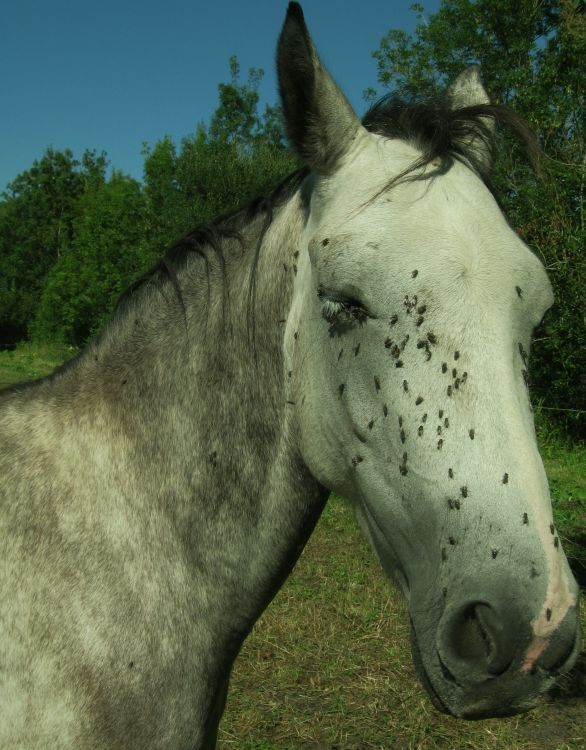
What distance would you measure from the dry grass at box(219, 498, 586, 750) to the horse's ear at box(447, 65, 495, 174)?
84.2 inches

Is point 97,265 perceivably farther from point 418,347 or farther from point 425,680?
point 425,680

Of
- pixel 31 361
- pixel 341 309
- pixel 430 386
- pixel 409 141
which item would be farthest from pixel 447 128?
pixel 31 361

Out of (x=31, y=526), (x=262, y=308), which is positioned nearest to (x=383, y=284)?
(x=262, y=308)

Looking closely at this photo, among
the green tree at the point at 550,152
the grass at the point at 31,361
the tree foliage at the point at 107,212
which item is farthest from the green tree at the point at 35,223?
the green tree at the point at 550,152

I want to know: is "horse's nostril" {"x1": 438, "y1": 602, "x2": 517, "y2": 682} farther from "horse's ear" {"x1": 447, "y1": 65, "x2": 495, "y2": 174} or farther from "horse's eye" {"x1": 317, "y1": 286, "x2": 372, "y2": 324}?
"horse's ear" {"x1": 447, "y1": 65, "x2": 495, "y2": 174}

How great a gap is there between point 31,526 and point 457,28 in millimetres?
24974

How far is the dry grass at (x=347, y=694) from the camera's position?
12.4 feet

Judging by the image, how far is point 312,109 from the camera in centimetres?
190

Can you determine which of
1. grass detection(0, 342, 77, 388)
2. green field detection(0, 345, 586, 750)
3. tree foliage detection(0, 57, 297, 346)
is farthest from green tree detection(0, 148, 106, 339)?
green field detection(0, 345, 586, 750)

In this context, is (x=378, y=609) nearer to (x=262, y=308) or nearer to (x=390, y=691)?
(x=390, y=691)

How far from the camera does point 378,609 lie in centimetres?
545

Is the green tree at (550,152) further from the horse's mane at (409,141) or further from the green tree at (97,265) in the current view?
the green tree at (97,265)

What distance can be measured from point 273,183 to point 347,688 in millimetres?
3521

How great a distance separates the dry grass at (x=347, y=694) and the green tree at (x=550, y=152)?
8.80ft
